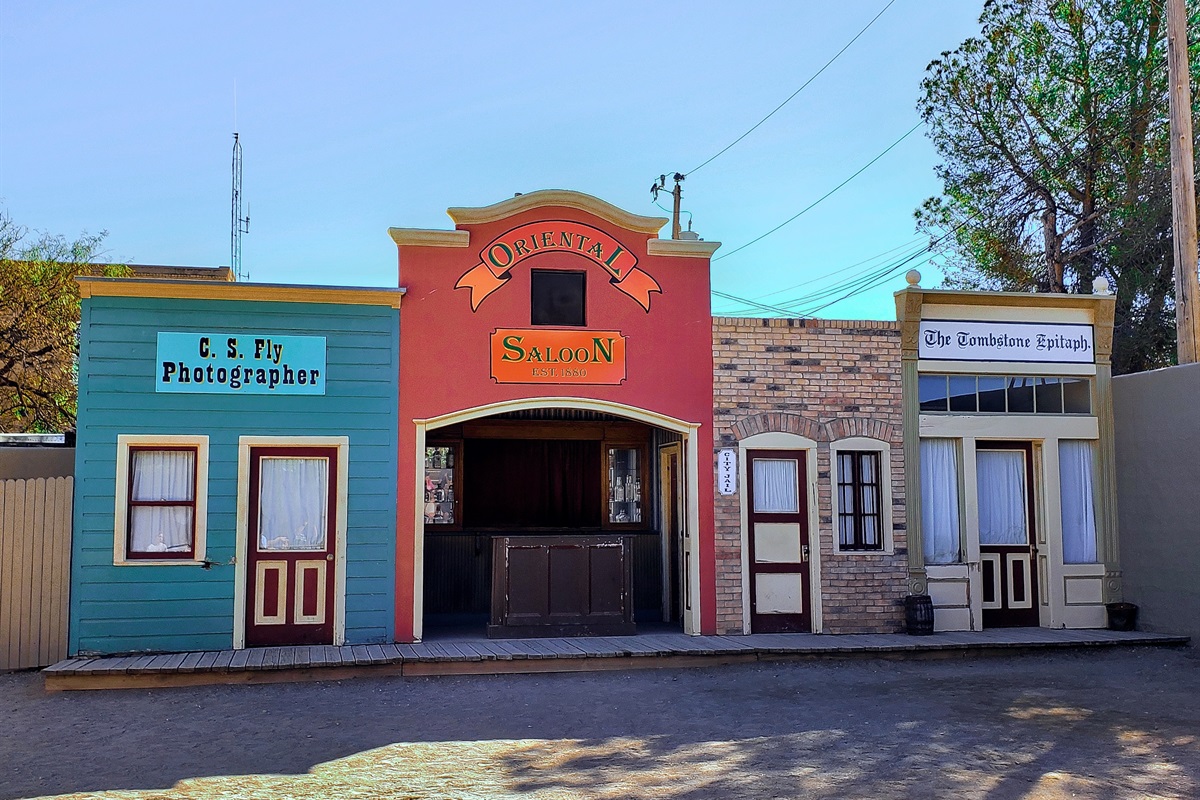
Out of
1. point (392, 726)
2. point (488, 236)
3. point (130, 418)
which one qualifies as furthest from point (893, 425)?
point (130, 418)

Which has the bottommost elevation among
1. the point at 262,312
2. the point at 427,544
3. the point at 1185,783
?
the point at 1185,783

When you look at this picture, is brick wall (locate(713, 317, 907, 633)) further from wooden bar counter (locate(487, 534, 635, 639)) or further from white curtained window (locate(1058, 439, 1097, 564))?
white curtained window (locate(1058, 439, 1097, 564))

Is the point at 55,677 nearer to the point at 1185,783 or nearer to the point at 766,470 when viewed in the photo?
the point at 766,470

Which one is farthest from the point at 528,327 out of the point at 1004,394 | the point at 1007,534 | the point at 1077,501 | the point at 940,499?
the point at 1077,501

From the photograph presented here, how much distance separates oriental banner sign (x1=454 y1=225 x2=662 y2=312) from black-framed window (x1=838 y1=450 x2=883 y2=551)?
322 centimetres

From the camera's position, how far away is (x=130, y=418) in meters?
11.6

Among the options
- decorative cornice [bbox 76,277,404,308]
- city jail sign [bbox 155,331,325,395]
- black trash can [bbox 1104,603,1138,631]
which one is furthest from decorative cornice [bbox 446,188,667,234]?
black trash can [bbox 1104,603,1138,631]

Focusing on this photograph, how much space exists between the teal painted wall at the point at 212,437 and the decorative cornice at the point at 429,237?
875 millimetres

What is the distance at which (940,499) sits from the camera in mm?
13664

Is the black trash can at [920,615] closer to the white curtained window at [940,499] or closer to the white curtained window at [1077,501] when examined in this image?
the white curtained window at [940,499]

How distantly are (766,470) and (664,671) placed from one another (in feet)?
10.1

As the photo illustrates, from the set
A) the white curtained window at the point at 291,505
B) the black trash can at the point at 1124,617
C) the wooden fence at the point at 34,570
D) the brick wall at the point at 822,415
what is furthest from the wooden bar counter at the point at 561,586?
the black trash can at the point at 1124,617

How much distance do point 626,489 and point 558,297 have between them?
3.90 meters

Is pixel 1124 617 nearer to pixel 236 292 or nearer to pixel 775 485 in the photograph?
pixel 775 485
